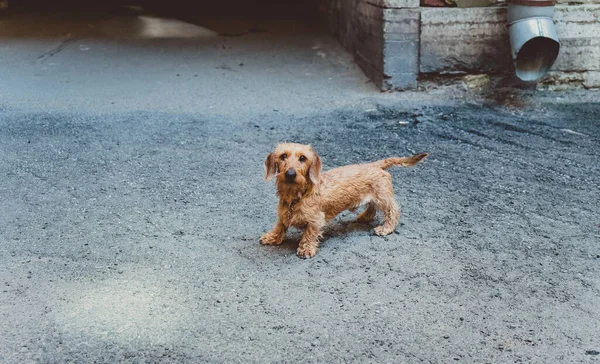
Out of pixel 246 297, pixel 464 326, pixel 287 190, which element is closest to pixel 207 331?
pixel 246 297

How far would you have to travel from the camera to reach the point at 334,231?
12.6 ft

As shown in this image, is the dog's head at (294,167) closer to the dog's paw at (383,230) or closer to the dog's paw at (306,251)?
the dog's paw at (306,251)

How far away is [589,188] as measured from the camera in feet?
14.8

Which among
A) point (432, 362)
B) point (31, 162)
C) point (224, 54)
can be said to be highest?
point (224, 54)

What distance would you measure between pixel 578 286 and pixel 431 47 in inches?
156

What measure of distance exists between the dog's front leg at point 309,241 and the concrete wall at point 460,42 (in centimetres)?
372

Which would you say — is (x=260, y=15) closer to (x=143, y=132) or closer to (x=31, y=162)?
(x=143, y=132)

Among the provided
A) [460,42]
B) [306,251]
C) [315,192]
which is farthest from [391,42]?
[306,251]

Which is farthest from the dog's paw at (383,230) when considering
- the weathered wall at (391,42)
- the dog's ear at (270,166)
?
the weathered wall at (391,42)

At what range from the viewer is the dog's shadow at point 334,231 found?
12.1 feet

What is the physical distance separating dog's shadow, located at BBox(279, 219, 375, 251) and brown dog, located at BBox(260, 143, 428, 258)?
0.29ft

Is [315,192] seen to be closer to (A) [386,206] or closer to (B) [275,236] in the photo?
(B) [275,236]

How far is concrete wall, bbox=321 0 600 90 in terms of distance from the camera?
663 centimetres

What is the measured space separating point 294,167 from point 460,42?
414 centimetres
